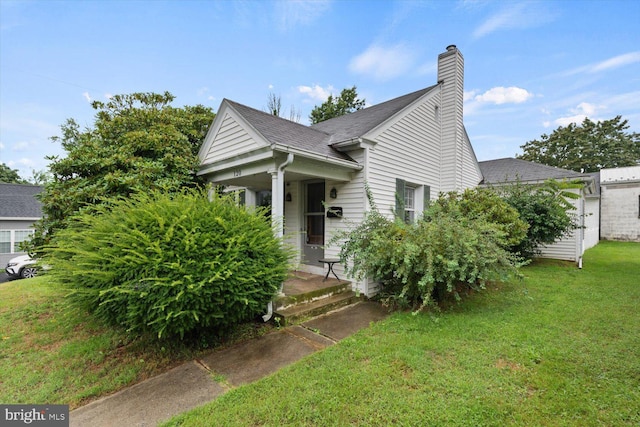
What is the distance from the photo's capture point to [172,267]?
3016 millimetres

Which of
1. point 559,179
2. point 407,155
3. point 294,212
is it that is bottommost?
point 294,212

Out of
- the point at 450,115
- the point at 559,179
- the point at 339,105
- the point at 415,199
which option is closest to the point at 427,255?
the point at 415,199

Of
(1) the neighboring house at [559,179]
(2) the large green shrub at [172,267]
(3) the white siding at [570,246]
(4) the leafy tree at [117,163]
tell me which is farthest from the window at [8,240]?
(3) the white siding at [570,246]

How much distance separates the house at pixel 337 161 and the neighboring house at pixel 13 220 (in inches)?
629

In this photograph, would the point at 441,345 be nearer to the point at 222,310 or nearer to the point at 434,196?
the point at 222,310

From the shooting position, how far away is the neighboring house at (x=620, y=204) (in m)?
16.9

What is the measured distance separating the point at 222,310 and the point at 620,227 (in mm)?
24649

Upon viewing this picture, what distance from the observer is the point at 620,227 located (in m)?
17.5

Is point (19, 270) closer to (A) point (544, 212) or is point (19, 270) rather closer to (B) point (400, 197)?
(B) point (400, 197)

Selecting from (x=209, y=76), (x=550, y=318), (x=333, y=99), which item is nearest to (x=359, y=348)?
(x=550, y=318)

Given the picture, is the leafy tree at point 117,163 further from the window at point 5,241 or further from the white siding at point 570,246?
the window at point 5,241

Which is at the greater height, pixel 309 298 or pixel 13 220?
pixel 13 220

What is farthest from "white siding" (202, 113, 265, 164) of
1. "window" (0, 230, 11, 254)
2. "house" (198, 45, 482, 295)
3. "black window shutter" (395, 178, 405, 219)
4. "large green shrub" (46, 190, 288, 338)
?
"window" (0, 230, 11, 254)

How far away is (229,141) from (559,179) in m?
12.5
